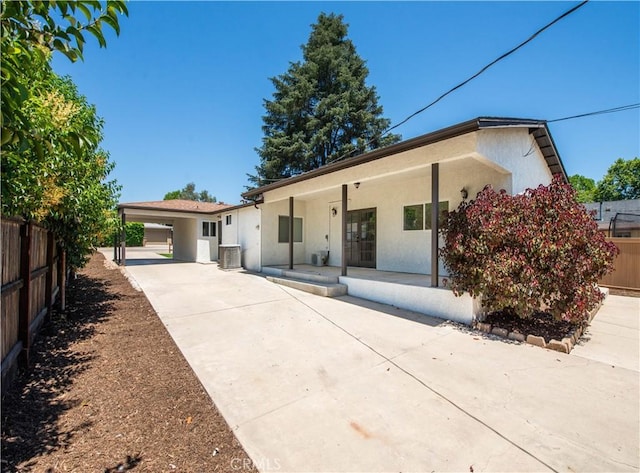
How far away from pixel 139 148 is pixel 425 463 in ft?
52.2

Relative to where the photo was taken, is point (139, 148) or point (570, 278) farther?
point (139, 148)

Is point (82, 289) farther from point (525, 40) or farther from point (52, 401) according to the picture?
point (525, 40)

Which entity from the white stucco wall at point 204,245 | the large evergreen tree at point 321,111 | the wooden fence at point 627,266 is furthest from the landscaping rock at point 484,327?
the large evergreen tree at point 321,111

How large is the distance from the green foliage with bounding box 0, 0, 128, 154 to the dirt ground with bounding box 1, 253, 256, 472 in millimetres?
2346

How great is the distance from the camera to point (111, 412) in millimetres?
2869

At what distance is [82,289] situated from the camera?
825cm

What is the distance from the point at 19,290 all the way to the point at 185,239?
15.7m

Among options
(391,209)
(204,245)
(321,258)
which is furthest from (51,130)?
(204,245)

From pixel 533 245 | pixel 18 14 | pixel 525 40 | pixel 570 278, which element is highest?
pixel 525 40

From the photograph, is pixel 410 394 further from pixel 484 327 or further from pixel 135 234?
pixel 135 234

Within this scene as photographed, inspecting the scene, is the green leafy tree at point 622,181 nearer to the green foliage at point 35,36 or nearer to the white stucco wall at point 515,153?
the white stucco wall at point 515,153

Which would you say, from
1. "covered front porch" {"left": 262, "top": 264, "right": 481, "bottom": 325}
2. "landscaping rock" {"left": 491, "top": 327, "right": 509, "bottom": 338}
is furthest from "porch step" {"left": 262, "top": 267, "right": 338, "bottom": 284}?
"landscaping rock" {"left": 491, "top": 327, "right": 509, "bottom": 338}

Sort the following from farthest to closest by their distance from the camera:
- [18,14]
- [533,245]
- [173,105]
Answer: [173,105], [533,245], [18,14]

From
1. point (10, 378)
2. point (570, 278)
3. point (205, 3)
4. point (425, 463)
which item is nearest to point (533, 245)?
point (570, 278)
